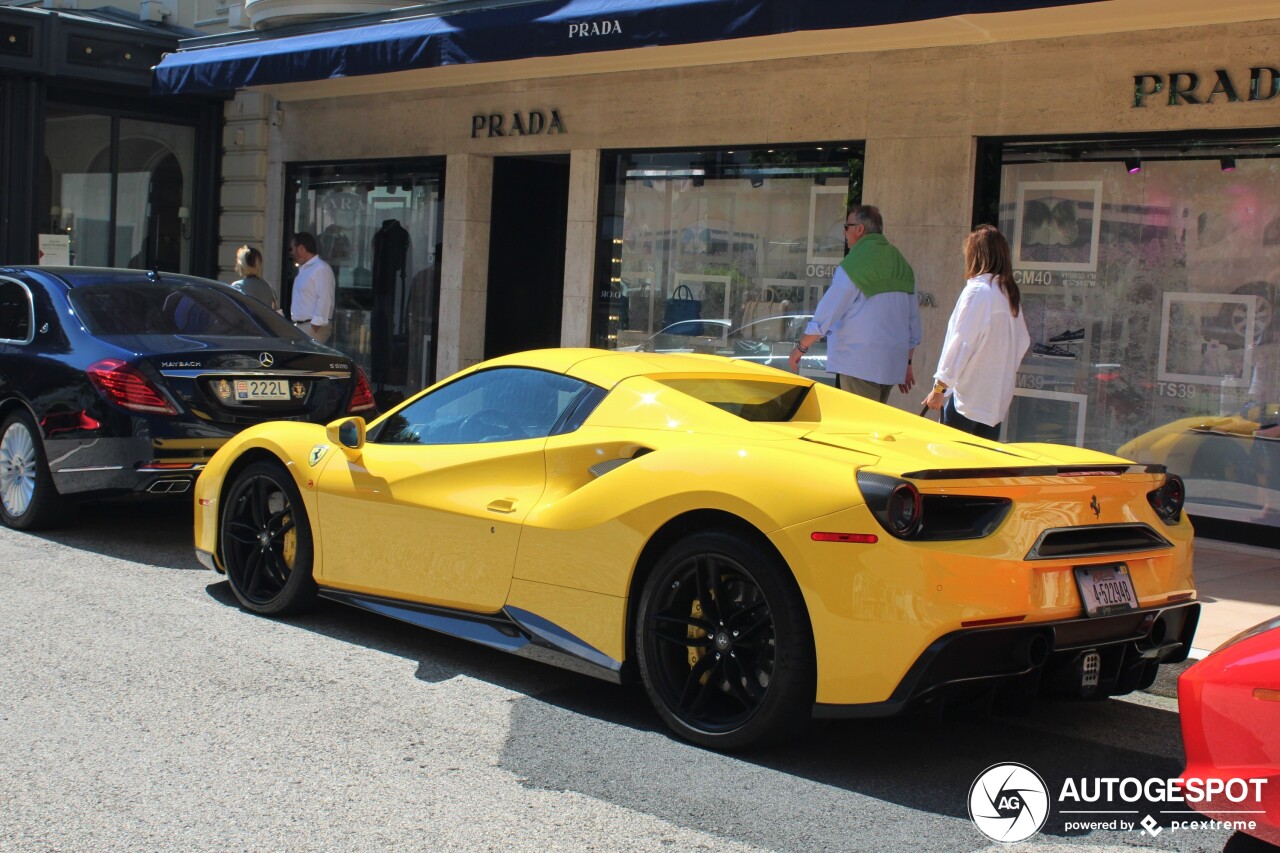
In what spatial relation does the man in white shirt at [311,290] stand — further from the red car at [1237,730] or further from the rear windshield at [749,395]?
the red car at [1237,730]

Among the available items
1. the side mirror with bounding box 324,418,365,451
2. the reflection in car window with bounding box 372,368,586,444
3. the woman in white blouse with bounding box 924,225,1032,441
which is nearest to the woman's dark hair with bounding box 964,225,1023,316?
the woman in white blouse with bounding box 924,225,1032,441

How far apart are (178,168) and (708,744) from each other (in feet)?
51.0

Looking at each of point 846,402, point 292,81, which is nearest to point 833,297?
point 846,402

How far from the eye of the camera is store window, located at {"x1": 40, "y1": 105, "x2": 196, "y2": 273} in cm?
1748

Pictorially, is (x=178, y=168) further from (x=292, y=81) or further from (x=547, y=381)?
(x=547, y=381)

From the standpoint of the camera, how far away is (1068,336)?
10.1 meters

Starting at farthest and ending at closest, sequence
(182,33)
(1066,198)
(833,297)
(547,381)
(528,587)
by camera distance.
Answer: (182,33) < (1066,198) < (833,297) < (547,381) < (528,587)

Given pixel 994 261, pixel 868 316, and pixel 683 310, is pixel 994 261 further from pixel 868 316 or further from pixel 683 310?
pixel 683 310

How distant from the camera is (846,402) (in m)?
5.62

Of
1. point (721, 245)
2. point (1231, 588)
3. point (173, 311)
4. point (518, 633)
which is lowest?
point (1231, 588)

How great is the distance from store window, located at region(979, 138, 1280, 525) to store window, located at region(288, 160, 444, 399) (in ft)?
22.6

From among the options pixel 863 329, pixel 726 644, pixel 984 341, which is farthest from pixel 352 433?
pixel 863 329

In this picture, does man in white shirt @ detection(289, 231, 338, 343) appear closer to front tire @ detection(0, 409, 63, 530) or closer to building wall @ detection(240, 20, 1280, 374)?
building wall @ detection(240, 20, 1280, 374)

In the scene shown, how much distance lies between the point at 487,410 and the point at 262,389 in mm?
2758
